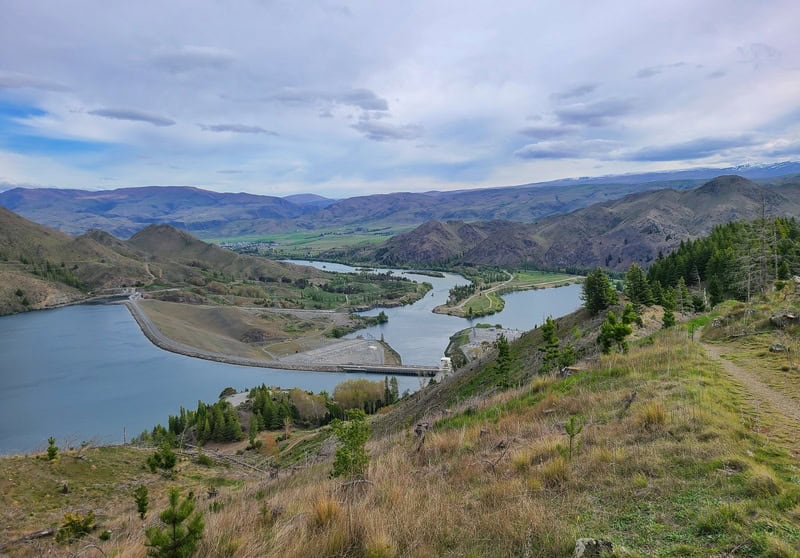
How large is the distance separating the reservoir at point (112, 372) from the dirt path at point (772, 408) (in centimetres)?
4452

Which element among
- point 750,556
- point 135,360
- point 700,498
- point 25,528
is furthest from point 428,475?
point 135,360

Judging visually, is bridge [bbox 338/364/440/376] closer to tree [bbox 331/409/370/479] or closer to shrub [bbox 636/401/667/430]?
tree [bbox 331/409/370/479]

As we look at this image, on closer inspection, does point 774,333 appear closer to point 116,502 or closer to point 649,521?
point 649,521

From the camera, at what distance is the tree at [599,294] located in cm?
3575

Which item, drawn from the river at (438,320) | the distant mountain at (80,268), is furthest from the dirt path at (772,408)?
the distant mountain at (80,268)

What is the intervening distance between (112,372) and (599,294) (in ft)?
244

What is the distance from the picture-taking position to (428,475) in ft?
20.5

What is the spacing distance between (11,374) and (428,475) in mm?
88661

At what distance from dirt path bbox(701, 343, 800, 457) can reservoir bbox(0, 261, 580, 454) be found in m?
44.5

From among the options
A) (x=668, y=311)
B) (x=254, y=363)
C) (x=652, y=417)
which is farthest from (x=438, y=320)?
(x=652, y=417)

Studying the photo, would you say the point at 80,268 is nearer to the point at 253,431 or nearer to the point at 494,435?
the point at 253,431

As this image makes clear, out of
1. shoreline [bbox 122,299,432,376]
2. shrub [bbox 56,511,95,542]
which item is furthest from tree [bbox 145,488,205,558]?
shoreline [bbox 122,299,432,376]

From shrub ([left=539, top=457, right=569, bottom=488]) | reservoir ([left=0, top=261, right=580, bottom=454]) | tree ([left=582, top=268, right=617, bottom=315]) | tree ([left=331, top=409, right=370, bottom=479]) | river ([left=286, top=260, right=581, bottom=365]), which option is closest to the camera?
shrub ([left=539, top=457, right=569, bottom=488])

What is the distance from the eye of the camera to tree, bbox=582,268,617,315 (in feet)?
117
